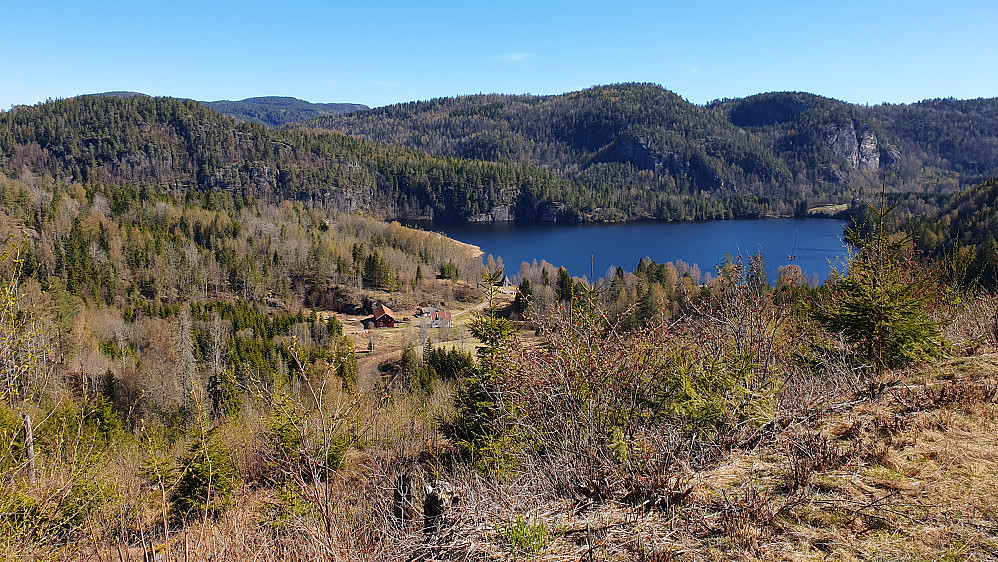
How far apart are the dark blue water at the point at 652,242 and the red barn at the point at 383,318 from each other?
29206mm

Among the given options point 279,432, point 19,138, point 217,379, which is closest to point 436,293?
point 217,379

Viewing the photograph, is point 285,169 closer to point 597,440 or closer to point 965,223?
point 965,223

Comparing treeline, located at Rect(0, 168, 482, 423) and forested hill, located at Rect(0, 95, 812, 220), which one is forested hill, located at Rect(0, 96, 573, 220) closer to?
forested hill, located at Rect(0, 95, 812, 220)

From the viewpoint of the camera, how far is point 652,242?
105m

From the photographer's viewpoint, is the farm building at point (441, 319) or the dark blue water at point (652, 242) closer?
the farm building at point (441, 319)

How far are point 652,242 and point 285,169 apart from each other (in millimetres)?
100894

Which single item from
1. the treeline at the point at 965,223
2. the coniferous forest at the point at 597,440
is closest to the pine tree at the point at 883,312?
the coniferous forest at the point at 597,440

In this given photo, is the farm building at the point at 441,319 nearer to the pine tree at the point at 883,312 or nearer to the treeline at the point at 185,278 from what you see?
the treeline at the point at 185,278

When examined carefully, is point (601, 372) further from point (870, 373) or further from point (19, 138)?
point (19, 138)

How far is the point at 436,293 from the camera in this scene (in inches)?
2709

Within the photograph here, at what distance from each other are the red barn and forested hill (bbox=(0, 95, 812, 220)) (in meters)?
100

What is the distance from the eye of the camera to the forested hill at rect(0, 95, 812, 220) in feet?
464

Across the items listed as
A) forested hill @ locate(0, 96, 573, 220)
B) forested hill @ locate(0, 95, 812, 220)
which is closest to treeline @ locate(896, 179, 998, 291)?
forested hill @ locate(0, 95, 812, 220)

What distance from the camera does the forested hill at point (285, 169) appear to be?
141 metres
